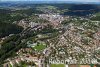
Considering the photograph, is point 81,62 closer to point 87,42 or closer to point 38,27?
point 87,42

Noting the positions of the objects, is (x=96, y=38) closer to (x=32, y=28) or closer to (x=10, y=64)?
(x=32, y=28)

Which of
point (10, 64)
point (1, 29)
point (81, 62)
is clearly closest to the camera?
point (10, 64)

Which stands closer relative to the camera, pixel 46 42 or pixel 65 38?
pixel 46 42

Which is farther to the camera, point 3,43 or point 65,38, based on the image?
point 65,38

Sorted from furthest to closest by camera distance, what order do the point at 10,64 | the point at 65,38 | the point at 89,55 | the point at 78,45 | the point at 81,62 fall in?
the point at 65,38 < the point at 78,45 < the point at 89,55 < the point at 81,62 < the point at 10,64

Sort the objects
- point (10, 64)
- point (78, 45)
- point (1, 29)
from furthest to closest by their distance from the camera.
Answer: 1. point (1, 29)
2. point (78, 45)
3. point (10, 64)

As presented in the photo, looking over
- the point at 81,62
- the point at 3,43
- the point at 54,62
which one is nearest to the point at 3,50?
the point at 3,43

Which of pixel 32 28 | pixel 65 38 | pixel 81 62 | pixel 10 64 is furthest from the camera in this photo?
pixel 32 28

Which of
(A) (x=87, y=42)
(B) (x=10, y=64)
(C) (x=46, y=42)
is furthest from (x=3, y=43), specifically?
(A) (x=87, y=42)
